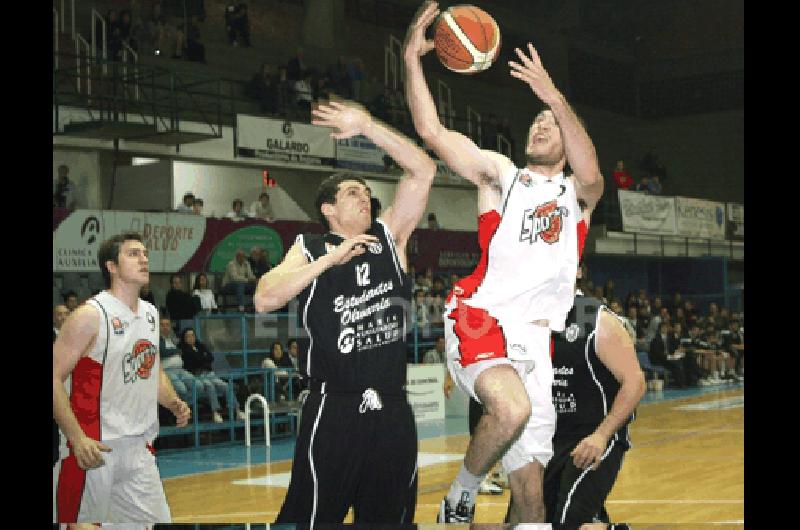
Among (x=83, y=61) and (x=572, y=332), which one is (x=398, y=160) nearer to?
(x=572, y=332)

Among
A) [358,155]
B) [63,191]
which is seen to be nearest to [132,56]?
[63,191]

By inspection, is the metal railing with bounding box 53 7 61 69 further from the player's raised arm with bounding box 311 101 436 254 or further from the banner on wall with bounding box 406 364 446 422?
the player's raised arm with bounding box 311 101 436 254

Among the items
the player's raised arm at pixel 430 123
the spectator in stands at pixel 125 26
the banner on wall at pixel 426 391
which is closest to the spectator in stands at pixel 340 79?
the spectator in stands at pixel 125 26

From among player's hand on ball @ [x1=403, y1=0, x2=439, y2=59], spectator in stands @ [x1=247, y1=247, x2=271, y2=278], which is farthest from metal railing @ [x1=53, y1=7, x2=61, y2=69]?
player's hand on ball @ [x1=403, y1=0, x2=439, y2=59]

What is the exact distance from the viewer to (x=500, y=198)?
5762mm

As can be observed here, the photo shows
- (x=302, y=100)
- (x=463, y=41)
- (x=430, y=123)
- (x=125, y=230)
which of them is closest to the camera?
(x=430, y=123)

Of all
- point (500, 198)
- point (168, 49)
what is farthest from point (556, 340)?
point (168, 49)

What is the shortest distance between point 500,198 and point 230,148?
1161 cm

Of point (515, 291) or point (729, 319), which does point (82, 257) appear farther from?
point (729, 319)

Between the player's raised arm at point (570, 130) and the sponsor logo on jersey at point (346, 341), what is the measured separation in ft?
4.66

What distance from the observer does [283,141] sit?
17.0 metres

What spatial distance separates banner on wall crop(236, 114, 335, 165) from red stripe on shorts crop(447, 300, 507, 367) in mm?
11518

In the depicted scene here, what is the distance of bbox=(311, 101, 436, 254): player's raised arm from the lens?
515 cm

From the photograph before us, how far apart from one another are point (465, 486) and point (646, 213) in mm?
17119
